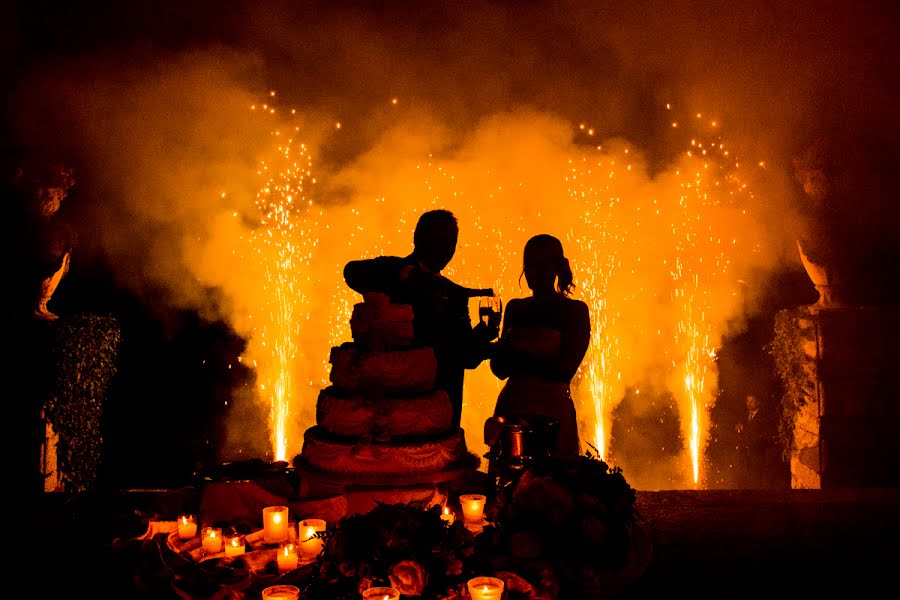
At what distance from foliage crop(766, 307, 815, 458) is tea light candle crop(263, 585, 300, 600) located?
5.64m

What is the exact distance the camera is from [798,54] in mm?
6887

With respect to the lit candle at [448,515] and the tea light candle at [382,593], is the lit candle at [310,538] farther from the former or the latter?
the tea light candle at [382,593]

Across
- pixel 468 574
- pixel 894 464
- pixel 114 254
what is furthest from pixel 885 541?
pixel 114 254

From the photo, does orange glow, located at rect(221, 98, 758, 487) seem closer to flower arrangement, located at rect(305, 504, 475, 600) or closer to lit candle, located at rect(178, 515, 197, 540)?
lit candle, located at rect(178, 515, 197, 540)

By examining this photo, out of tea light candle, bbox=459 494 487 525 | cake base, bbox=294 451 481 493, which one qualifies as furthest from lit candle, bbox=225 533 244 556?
tea light candle, bbox=459 494 487 525

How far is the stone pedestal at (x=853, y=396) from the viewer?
610cm

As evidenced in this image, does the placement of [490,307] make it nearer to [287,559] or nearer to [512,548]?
[512,548]

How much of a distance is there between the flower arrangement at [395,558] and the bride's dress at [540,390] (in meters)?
1.58

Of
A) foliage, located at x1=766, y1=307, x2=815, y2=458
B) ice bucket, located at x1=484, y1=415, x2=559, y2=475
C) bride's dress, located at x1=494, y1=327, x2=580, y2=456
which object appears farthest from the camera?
foliage, located at x1=766, y1=307, x2=815, y2=458

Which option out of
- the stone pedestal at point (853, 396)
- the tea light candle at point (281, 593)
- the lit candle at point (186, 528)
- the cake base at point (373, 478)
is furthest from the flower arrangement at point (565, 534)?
the stone pedestal at point (853, 396)

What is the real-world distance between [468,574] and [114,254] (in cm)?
927

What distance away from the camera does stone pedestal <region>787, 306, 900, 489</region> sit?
610 centimetres

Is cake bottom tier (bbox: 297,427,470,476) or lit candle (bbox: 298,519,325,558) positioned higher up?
cake bottom tier (bbox: 297,427,470,476)

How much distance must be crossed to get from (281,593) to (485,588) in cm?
71
